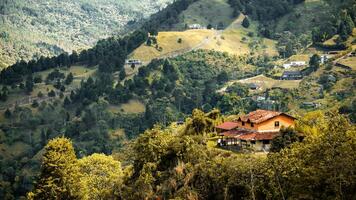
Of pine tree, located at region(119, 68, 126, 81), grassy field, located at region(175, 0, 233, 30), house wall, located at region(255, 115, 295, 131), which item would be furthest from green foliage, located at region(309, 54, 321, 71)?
house wall, located at region(255, 115, 295, 131)

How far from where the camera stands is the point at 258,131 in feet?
165

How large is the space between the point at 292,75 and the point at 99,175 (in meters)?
77.7

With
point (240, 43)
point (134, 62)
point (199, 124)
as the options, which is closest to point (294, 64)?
point (240, 43)

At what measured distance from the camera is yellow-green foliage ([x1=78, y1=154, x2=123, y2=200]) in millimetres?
49650

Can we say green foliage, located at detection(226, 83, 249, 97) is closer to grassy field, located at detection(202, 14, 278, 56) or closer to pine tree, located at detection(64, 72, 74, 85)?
grassy field, located at detection(202, 14, 278, 56)

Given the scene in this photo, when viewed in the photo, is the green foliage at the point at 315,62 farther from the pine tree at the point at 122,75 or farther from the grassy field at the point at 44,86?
the grassy field at the point at 44,86

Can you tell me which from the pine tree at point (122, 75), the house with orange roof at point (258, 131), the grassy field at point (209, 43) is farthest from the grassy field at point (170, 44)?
the house with orange roof at point (258, 131)

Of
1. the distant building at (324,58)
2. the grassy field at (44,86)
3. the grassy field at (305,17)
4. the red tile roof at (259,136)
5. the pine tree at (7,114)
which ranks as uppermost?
the grassy field at (305,17)

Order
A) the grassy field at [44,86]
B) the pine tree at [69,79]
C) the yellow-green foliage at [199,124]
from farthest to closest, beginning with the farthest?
the pine tree at [69,79] → the grassy field at [44,86] → the yellow-green foliage at [199,124]

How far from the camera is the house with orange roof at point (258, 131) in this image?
48.2m

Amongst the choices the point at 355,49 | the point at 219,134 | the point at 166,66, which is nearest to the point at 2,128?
the point at 166,66

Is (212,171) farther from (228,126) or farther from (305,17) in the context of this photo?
(305,17)

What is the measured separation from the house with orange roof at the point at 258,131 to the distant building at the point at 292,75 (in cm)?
7221

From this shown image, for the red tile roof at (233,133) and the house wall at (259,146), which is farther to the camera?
the red tile roof at (233,133)
